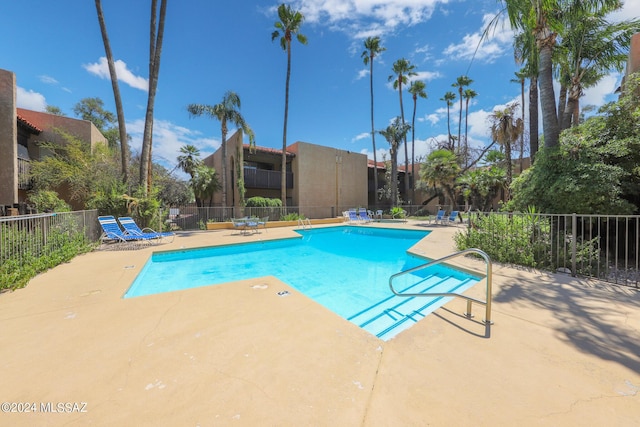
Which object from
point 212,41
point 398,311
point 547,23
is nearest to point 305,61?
point 212,41

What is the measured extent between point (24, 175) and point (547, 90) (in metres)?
21.0

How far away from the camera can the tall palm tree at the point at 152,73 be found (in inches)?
432

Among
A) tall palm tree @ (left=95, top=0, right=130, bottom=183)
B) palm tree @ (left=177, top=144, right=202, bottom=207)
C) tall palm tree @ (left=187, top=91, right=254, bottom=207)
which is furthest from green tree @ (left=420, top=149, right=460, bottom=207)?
tall palm tree @ (left=95, top=0, right=130, bottom=183)

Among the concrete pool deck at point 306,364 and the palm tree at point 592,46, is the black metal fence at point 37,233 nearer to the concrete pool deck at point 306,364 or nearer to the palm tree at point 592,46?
the concrete pool deck at point 306,364

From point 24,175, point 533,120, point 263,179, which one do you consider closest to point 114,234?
point 24,175

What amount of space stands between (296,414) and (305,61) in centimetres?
2112

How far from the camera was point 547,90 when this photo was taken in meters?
7.05

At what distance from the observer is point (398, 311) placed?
432 cm

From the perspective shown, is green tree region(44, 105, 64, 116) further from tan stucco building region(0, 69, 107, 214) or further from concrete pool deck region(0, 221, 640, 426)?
concrete pool deck region(0, 221, 640, 426)

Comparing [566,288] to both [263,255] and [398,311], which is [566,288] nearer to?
[398,311]

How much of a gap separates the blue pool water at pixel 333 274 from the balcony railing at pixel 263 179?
941cm

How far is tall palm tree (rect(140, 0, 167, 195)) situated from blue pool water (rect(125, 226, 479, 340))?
18.4 feet

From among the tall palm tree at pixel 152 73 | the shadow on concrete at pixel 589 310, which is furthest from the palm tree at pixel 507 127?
the tall palm tree at pixel 152 73

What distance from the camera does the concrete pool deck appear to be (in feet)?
5.56
